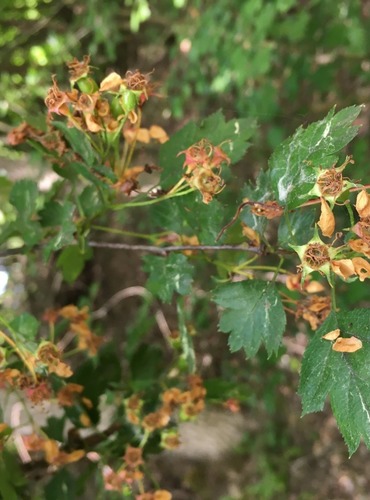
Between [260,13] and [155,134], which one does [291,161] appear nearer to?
[155,134]

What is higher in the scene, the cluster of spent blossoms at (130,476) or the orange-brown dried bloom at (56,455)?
the orange-brown dried bloom at (56,455)

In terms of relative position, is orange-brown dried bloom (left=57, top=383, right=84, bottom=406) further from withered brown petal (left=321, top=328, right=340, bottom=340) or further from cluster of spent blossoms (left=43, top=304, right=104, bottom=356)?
withered brown petal (left=321, top=328, right=340, bottom=340)

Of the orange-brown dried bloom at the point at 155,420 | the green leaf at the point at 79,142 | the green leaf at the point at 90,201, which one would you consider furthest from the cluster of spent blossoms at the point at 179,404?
the green leaf at the point at 79,142

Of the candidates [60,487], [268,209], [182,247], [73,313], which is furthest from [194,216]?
[60,487]

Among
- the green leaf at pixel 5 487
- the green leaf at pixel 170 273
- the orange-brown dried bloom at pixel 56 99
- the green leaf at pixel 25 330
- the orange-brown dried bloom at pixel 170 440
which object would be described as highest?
the orange-brown dried bloom at pixel 56 99

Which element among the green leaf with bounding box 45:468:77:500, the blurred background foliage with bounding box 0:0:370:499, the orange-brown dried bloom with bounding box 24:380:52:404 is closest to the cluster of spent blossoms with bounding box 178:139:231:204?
the blurred background foliage with bounding box 0:0:370:499

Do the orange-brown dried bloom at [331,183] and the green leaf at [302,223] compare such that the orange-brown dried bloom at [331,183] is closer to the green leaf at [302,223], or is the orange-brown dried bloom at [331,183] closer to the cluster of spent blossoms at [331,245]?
the cluster of spent blossoms at [331,245]

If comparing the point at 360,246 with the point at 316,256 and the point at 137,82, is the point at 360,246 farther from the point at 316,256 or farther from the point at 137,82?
the point at 137,82

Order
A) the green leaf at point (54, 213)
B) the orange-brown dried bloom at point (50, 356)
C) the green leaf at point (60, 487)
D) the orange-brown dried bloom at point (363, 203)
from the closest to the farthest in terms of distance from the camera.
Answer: the orange-brown dried bloom at point (363, 203) < the orange-brown dried bloom at point (50, 356) < the green leaf at point (54, 213) < the green leaf at point (60, 487)
